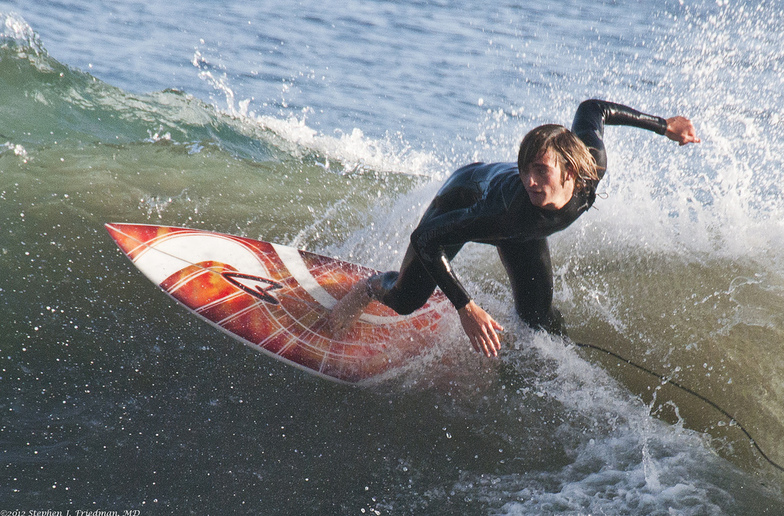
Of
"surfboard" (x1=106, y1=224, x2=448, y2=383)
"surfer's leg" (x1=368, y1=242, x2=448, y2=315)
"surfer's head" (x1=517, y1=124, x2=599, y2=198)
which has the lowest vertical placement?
"surfboard" (x1=106, y1=224, x2=448, y2=383)

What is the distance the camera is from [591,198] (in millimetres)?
2967

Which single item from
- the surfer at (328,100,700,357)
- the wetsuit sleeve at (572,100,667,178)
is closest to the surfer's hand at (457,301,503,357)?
the surfer at (328,100,700,357)

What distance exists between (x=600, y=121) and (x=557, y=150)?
921mm

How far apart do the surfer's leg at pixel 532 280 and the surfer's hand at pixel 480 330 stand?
69 cm

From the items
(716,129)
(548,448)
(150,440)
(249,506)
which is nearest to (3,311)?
(150,440)

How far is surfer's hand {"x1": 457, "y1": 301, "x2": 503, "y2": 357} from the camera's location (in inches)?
109

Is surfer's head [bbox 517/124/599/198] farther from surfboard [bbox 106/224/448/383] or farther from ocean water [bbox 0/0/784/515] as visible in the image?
surfboard [bbox 106/224/448/383]

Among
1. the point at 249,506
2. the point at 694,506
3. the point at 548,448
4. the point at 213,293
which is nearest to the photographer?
the point at 249,506

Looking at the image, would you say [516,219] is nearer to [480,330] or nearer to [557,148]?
[557,148]

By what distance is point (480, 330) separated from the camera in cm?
279

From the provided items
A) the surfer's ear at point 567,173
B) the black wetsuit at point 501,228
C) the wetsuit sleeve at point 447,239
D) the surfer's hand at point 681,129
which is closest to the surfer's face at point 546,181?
the surfer's ear at point 567,173

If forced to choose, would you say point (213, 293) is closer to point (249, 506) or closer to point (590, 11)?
point (249, 506)

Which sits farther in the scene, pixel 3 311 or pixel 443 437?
pixel 3 311

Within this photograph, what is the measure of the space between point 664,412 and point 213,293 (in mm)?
2954
